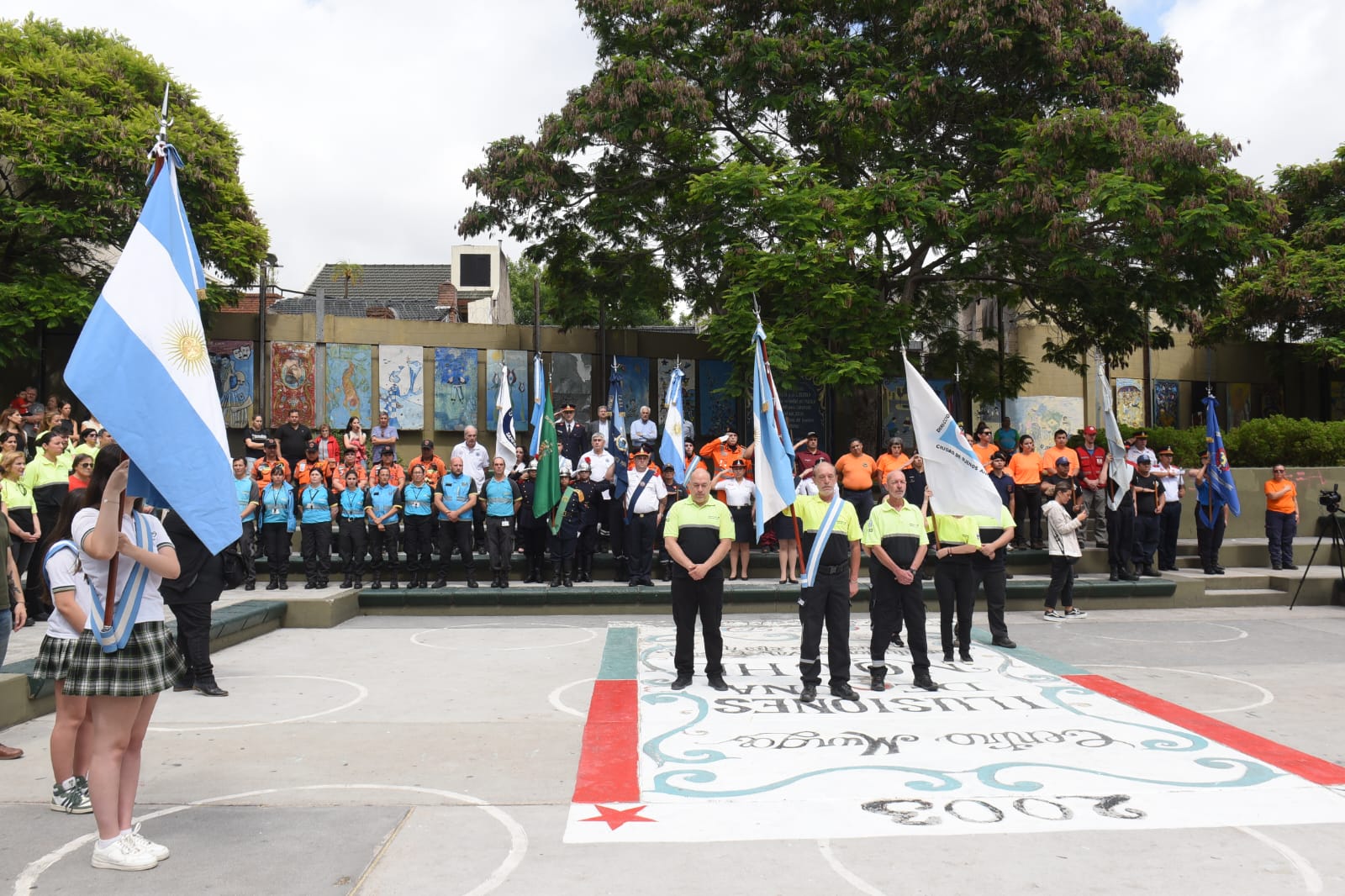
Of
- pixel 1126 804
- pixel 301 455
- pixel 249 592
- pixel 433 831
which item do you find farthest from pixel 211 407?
pixel 301 455

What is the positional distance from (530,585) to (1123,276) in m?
12.5

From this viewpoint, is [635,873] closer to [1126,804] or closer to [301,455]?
[1126,804]

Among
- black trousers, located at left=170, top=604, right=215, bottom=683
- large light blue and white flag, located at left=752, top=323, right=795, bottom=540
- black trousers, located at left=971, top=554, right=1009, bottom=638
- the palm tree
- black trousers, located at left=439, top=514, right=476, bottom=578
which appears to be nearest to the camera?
black trousers, located at left=170, top=604, right=215, bottom=683

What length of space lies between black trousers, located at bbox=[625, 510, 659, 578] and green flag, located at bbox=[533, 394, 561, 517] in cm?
114

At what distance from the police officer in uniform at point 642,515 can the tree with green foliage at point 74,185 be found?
11403mm

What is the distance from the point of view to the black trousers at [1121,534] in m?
14.7

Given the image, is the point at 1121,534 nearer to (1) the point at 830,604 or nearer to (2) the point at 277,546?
(1) the point at 830,604

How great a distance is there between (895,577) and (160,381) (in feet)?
19.2

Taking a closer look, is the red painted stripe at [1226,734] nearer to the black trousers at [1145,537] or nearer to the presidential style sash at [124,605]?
the presidential style sash at [124,605]

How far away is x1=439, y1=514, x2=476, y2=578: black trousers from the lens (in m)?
13.9

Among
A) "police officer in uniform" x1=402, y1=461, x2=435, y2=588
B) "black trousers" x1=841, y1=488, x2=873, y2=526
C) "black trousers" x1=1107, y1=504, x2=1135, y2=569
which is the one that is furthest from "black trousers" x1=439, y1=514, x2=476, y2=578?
"black trousers" x1=1107, y1=504, x2=1135, y2=569

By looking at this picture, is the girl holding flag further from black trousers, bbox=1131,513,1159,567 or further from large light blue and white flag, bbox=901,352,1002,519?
black trousers, bbox=1131,513,1159,567

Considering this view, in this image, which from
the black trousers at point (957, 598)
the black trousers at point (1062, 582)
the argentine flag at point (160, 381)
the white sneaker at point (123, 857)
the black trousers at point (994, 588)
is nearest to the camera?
the white sneaker at point (123, 857)

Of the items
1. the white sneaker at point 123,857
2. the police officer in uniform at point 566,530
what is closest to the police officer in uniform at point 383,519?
the police officer in uniform at point 566,530
